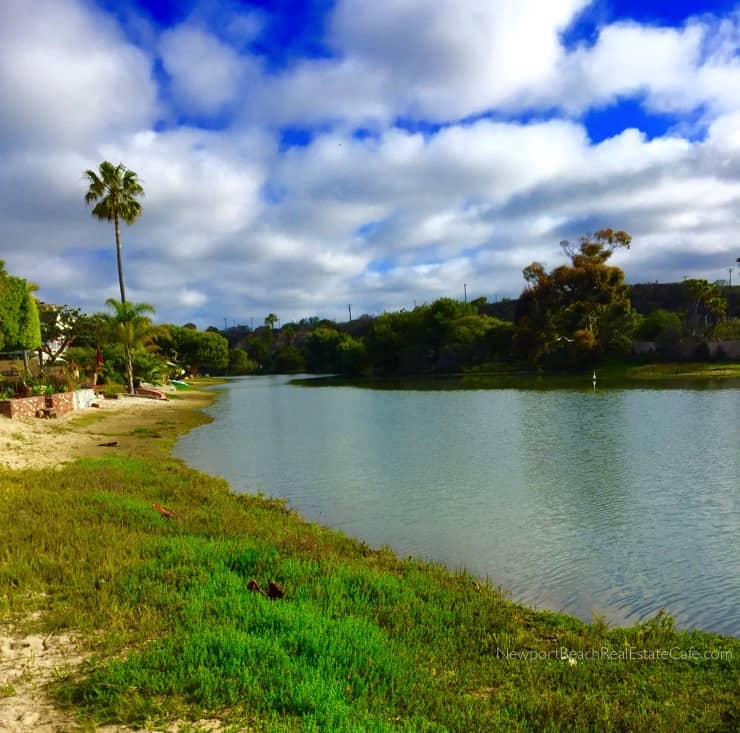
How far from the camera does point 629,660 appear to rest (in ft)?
22.5

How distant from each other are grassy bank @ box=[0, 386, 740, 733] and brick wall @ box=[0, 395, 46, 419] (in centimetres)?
1915

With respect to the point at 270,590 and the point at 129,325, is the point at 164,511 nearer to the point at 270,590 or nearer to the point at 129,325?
the point at 270,590

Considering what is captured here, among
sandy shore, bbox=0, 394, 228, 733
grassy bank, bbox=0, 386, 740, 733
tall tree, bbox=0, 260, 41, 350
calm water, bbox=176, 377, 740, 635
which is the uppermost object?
tall tree, bbox=0, 260, 41, 350

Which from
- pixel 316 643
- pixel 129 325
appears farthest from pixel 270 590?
pixel 129 325

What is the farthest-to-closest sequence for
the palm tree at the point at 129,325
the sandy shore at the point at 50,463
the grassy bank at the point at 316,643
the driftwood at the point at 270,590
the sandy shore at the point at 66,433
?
the palm tree at the point at 129,325 → the sandy shore at the point at 66,433 → the driftwood at the point at 270,590 → the grassy bank at the point at 316,643 → the sandy shore at the point at 50,463

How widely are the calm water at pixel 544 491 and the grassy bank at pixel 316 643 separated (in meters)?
1.58

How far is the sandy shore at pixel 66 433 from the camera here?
19503 millimetres

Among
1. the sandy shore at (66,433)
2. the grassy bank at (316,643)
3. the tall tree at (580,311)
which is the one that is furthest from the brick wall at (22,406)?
the tall tree at (580,311)

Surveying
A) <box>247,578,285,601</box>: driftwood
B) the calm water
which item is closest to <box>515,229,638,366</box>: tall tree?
the calm water

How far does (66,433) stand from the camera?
27188 mm

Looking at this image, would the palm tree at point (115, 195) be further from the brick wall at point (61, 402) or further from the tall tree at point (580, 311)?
the tall tree at point (580, 311)

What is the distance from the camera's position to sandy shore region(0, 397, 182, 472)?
19.5 meters

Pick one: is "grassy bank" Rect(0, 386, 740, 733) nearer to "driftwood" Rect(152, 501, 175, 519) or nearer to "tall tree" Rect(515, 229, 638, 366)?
"driftwood" Rect(152, 501, 175, 519)

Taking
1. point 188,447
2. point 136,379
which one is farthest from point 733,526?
point 136,379
